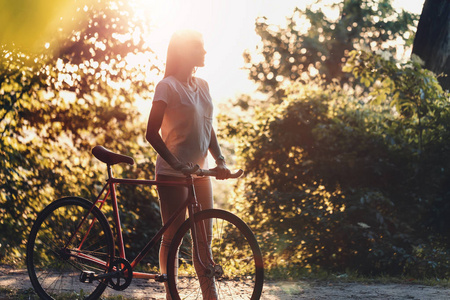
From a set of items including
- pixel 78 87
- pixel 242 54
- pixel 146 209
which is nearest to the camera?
pixel 78 87

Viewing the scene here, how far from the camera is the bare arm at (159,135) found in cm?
379

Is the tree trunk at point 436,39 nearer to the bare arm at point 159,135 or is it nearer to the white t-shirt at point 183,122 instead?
the white t-shirt at point 183,122

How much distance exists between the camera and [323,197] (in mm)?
8570

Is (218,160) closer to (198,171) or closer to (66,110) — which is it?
(198,171)

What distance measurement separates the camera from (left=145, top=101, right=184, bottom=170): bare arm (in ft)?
12.4

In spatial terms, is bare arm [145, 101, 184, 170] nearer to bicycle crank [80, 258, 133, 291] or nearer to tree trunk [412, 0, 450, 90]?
bicycle crank [80, 258, 133, 291]

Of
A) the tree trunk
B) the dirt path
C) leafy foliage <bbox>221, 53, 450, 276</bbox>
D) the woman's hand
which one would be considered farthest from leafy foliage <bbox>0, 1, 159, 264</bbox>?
the tree trunk

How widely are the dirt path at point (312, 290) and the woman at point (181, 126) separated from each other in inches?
59.7

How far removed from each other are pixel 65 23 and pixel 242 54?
23709mm

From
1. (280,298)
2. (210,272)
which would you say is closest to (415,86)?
(280,298)

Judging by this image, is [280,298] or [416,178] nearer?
[280,298]

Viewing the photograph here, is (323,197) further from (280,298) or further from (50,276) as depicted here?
(50,276)

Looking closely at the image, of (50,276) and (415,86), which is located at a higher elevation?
(415,86)

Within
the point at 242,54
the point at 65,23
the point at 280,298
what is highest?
the point at 242,54
